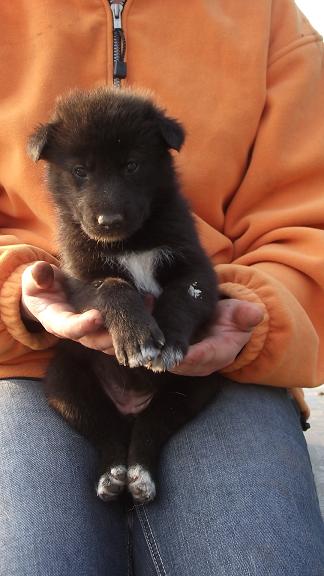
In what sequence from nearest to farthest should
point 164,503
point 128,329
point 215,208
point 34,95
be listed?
point 128,329 → point 164,503 → point 34,95 → point 215,208

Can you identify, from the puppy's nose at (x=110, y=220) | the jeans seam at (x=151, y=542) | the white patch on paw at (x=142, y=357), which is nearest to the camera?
the white patch on paw at (x=142, y=357)

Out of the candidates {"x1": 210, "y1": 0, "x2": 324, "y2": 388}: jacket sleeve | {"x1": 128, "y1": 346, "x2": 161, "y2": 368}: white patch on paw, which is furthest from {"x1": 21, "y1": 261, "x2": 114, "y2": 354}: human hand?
{"x1": 210, "y1": 0, "x2": 324, "y2": 388}: jacket sleeve

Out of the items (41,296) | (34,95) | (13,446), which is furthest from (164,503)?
(34,95)

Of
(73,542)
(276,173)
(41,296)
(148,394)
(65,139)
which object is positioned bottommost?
(73,542)

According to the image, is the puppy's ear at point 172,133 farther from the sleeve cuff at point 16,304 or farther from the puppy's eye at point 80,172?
the sleeve cuff at point 16,304

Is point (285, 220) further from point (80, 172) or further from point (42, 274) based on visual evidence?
point (42, 274)

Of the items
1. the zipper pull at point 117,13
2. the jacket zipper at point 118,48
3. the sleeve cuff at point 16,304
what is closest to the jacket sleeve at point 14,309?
the sleeve cuff at point 16,304

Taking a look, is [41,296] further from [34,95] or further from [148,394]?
[34,95]
